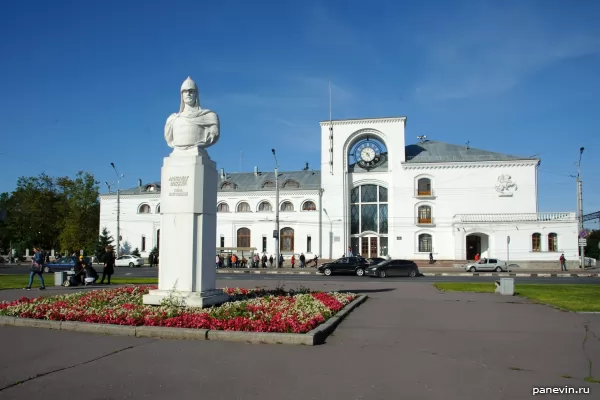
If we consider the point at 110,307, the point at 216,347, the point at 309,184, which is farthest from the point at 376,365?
the point at 309,184

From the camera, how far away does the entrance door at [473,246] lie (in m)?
48.3

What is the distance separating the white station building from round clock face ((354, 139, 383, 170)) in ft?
0.38

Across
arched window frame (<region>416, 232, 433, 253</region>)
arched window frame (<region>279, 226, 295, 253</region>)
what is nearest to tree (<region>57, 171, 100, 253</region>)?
arched window frame (<region>279, 226, 295, 253</region>)

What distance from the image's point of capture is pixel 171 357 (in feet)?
21.8

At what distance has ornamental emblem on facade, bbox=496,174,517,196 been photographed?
47.4 m

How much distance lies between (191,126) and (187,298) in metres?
4.10

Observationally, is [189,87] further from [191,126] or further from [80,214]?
[80,214]

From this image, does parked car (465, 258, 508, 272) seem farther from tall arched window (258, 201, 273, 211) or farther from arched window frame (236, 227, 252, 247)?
arched window frame (236, 227, 252, 247)

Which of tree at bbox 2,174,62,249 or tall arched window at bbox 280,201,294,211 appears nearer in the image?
tall arched window at bbox 280,201,294,211

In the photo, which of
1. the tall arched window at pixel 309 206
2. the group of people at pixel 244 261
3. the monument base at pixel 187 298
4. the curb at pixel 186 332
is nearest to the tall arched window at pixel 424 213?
the tall arched window at pixel 309 206

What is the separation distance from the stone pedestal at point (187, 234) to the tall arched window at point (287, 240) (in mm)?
42788

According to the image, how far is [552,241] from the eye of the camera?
4491 cm

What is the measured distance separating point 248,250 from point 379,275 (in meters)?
20.4

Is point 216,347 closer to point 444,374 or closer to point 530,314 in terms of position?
point 444,374
